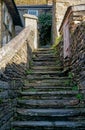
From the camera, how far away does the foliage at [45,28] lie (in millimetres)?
20359

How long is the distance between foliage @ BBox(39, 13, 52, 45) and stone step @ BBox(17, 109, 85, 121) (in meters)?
14.3

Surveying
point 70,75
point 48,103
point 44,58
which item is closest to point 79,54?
point 70,75

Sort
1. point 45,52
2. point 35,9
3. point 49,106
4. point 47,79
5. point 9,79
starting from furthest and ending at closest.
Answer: point 35,9 < point 45,52 < point 47,79 < point 49,106 < point 9,79

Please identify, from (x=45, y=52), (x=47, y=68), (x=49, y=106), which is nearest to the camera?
(x=49, y=106)

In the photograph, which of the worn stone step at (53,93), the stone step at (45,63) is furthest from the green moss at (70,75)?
the stone step at (45,63)

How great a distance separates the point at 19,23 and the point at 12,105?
1630 cm

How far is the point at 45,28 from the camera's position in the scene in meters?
21.1

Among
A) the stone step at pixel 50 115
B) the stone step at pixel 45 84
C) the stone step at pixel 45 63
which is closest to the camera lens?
the stone step at pixel 50 115

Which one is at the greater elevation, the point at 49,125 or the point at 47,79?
the point at 47,79

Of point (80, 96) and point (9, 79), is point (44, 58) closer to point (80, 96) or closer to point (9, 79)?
point (80, 96)

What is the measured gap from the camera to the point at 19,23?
21.6m

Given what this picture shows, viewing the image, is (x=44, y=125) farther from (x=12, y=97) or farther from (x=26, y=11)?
(x=26, y=11)

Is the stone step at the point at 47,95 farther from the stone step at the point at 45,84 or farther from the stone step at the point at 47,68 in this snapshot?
the stone step at the point at 47,68

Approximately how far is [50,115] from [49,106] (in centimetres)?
44
